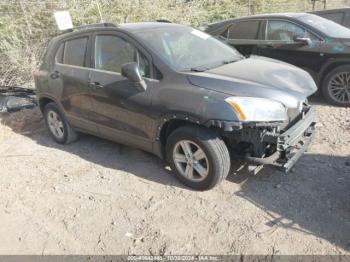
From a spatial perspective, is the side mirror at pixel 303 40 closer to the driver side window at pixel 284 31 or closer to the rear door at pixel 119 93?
the driver side window at pixel 284 31

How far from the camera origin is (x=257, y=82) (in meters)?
3.59

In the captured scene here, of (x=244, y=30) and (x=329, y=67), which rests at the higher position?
(x=244, y=30)

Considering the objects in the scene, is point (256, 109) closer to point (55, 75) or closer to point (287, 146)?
point (287, 146)

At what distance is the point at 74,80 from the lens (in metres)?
4.91

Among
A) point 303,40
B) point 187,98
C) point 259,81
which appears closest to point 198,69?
point 187,98

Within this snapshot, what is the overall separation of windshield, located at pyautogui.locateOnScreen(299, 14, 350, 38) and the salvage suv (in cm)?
226

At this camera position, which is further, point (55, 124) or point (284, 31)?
point (284, 31)

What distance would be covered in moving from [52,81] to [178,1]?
25.0 feet

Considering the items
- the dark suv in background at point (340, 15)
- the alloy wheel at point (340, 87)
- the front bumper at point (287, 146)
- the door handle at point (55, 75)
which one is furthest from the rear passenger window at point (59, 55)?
the dark suv in background at point (340, 15)

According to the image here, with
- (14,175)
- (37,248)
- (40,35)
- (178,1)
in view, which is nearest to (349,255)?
(37,248)

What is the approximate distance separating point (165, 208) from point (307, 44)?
409cm

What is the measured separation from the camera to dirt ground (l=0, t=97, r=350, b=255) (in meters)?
3.12

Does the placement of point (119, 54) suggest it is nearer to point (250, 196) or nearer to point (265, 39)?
point (250, 196)

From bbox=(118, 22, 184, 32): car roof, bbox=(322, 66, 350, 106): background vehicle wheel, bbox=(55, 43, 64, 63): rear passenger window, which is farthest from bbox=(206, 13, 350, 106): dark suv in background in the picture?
bbox=(55, 43, 64, 63): rear passenger window
